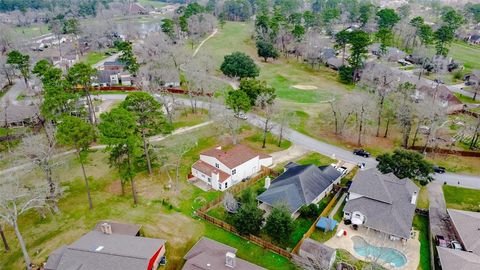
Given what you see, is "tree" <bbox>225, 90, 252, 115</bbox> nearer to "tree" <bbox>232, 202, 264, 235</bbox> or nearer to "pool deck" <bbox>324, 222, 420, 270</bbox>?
"tree" <bbox>232, 202, 264, 235</bbox>

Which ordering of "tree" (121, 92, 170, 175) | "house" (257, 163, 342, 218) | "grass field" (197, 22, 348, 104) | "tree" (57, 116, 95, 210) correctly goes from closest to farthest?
"tree" (57, 116, 95, 210) → "house" (257, 163, 342, 218) → "tree" (121, 92, 170, 175) → "grass field" (197, 22, 348, 104)

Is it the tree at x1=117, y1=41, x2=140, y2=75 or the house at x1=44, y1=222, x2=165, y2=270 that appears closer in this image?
the house at x1=44, y1=222, x2=165, y2=270

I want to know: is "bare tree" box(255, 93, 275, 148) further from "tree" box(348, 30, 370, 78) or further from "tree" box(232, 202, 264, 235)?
"tree" box(348, 30, 370, 78)

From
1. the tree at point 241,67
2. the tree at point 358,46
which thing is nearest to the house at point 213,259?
the tree at point 241,67

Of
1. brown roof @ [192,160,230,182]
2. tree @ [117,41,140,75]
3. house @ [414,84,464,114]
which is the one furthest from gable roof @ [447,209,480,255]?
tree @ [117,41,140,75]

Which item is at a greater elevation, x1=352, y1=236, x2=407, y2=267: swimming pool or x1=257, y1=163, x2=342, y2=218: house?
x1=257, y1=163, x2=342, y2=218: house

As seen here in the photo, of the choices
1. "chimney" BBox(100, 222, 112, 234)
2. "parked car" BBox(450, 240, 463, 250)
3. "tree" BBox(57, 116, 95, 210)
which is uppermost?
"tree" BBox(57, 116, 95, 210)

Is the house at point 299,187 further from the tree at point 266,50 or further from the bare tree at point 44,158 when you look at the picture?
the tree at point 266,50

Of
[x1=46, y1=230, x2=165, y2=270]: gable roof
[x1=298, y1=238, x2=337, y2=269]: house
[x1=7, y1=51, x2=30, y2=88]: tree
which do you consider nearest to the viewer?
[x1=46, y1=230, x2=165, y2=270]: gable roof
